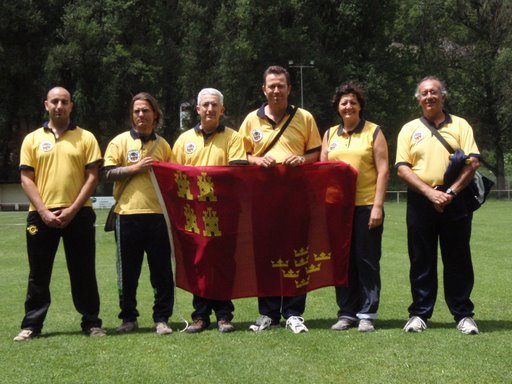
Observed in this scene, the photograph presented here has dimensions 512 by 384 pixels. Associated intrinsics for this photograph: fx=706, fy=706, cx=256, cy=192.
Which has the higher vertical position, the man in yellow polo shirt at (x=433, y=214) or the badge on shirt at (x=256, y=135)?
the badge on shirt at (x=256, y=135)

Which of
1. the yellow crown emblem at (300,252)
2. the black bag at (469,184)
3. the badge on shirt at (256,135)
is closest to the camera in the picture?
the black bag at (469,184)

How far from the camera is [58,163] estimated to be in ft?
21.0

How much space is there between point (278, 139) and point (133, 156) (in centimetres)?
135

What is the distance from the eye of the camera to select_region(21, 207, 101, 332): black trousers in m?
6.49

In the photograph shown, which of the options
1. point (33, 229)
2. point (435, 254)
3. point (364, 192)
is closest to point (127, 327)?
point (33, 229)

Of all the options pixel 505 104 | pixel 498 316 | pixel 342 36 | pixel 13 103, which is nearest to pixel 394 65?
pixel 342 36

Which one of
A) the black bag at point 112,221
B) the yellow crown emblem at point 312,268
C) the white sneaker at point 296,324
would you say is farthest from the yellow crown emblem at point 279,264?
the black bag at point 112,221

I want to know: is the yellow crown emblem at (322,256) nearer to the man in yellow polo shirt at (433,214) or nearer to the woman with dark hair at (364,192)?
the woman with dark hair at (364,192)

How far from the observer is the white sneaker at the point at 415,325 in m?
6.29

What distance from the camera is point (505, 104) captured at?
48625mm

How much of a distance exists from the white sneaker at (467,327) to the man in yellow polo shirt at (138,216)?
2620 mm

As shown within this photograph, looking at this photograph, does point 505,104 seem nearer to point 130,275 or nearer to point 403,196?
point 403,196

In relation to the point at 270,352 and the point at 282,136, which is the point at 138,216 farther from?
the point at 270,352

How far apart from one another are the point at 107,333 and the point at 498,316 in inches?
154
